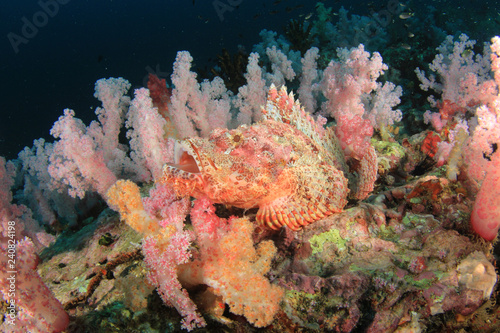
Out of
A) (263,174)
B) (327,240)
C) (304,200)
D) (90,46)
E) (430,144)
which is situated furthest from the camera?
(90,46)

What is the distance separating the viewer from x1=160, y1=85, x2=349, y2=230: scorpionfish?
272 cm

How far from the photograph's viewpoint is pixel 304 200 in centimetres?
301

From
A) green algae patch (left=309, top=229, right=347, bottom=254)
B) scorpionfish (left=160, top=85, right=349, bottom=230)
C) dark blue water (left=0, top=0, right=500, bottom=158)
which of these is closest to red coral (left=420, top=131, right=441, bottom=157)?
scorpionfish (left=160, top=85, right=349, bottom=230)

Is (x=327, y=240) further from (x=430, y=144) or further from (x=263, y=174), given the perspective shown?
(x=430, y=144)

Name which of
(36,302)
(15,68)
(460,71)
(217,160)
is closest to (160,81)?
(217,160)

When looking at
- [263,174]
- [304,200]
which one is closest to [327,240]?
[304,200]

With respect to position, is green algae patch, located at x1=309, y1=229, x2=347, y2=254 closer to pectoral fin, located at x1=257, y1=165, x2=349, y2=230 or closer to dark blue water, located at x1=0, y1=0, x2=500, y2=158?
pectoral fin, located at x1=257, y1=165, x2=349, y2=230

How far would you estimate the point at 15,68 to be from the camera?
1594 inches

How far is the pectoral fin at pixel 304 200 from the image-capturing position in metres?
2.90

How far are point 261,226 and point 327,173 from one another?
1.07 m

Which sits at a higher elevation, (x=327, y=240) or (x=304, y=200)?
(x=304, y=200)

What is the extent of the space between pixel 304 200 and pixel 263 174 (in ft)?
1.96

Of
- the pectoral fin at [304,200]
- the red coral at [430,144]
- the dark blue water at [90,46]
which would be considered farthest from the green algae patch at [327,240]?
the dark blue water at [90,46]

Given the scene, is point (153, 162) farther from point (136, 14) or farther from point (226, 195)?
point (136, 14)
